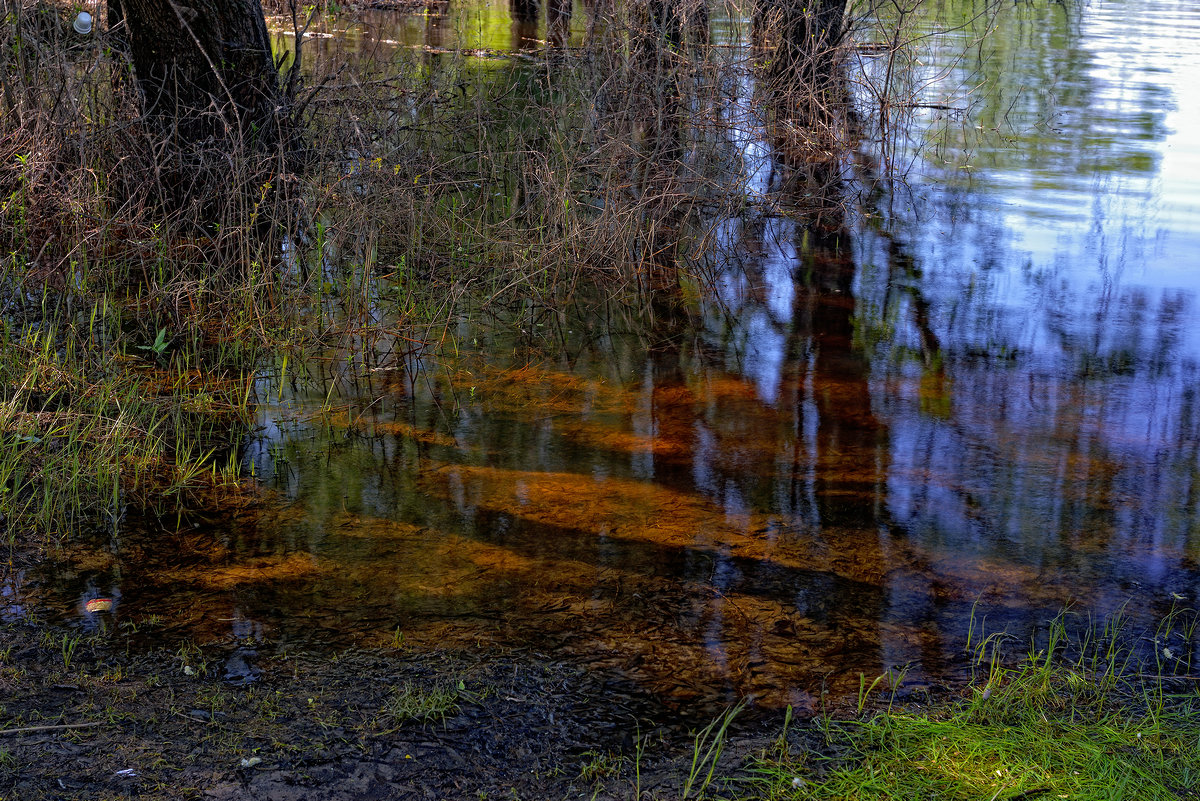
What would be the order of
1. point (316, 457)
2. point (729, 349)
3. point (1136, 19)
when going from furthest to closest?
point (1136, 19)
point (729, 349)
point (316, 457)

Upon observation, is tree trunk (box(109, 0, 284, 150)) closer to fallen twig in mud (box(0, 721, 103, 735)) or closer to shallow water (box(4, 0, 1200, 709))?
shallow water (box(4, 0, 1200, 709))

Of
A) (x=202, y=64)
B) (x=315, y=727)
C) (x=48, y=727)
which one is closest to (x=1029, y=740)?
(x=315, y=727)

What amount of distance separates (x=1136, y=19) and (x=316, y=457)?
23.2 metres

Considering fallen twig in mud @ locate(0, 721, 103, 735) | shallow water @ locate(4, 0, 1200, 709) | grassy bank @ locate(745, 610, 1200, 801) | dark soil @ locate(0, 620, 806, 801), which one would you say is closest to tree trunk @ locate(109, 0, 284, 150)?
shallow water @ locate(4, 0, 1200, 709)

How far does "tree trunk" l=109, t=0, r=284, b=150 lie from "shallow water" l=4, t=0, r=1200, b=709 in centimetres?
219

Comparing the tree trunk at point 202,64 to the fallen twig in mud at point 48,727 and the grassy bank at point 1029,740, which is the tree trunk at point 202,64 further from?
the grassy bank at point 1029,740

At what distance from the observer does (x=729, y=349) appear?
6406 mm

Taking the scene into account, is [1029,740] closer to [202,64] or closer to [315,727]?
[315,727]

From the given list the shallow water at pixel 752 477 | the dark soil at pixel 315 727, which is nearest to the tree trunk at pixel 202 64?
the shallow water at pixel 752 477

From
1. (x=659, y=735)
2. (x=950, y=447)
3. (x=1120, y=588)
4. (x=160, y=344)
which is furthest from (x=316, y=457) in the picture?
(x=1120, y=588)

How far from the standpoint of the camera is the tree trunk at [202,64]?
22.9 ft

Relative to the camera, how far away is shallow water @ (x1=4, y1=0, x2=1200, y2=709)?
12.1 ft

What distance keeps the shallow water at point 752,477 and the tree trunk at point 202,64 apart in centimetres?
219

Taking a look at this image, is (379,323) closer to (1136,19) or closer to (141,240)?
(141,240)
